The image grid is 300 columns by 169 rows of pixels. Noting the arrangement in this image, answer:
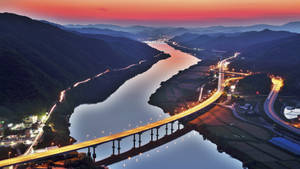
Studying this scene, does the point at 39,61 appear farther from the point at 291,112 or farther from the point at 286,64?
the point at 286,64

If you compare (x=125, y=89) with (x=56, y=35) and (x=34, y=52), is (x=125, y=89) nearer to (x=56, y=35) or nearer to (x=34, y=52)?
(x=34, y=52)

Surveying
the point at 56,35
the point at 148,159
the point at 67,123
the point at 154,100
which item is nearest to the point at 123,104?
the point at 154,100

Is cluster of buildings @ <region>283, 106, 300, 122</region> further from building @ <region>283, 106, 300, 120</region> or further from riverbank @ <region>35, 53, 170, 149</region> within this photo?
riverbank @ <region>35, 53, 170, 149</region>

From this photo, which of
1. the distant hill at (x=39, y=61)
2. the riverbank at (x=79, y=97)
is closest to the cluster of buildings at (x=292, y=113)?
the riverbank at (x=79, y=97)

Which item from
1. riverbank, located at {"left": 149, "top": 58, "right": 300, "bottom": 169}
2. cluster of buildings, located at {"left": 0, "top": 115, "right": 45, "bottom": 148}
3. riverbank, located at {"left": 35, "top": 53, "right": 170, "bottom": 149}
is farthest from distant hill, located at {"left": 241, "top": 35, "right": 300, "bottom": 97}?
cluster of buildings, located at {"left": 0, "top": 115, "right": 45, "bottom": 148}

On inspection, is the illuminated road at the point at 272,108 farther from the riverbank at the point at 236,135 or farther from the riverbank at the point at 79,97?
the riverbank at the point at 79,97
